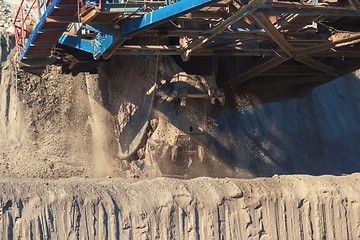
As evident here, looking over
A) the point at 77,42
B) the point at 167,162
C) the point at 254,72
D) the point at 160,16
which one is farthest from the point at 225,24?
the point at 167,162

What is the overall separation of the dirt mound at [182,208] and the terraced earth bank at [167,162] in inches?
0.4

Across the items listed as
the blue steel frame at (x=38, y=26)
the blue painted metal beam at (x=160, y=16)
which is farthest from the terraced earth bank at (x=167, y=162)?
the blue steel frame at (x=38, y=26)

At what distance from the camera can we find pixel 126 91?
44.4ft

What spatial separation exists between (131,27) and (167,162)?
2801mm

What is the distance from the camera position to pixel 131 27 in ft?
33.7

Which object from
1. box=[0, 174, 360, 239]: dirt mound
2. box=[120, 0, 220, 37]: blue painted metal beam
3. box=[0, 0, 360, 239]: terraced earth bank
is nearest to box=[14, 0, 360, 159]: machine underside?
box=[120, 0, 220, 37]: blue painted metal beam

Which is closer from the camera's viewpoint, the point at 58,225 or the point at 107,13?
the point at 58,225

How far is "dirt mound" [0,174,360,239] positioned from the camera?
820 cm

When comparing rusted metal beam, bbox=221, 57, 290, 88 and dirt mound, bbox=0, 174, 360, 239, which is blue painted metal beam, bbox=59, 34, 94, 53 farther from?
dirt mound, bbox=0, 174, 360, 239

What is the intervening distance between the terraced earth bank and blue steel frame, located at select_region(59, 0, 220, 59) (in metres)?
1.22

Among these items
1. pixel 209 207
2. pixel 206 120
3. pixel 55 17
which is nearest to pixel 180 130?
pixel 206 120

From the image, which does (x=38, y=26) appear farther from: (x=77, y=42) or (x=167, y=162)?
(x=167, y=162)

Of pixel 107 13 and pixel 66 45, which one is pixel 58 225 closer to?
pixel 107 13

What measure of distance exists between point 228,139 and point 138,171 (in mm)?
1409
